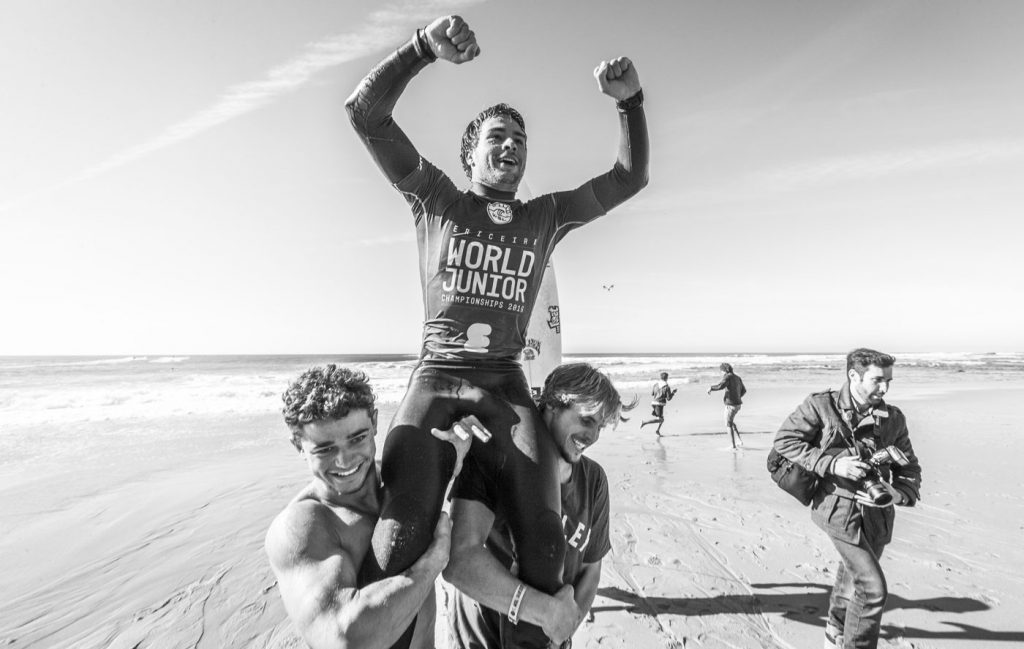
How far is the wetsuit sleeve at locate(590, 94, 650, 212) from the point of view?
235 centimetres

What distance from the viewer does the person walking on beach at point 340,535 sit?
1.52 m

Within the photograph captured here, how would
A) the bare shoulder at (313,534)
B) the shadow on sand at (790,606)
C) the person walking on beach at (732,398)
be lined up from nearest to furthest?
the bare shoulder at (313,534), the shadow on sand at (790,606), the person walking on beach at (732,398)

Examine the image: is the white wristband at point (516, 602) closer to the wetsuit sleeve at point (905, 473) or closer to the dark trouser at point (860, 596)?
the dark trouser at point (860, 596)

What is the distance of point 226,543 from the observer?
5.99m

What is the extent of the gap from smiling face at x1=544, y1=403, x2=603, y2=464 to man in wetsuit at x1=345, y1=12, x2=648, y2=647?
0.10 metres

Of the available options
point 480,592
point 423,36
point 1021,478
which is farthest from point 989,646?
point 1021,478

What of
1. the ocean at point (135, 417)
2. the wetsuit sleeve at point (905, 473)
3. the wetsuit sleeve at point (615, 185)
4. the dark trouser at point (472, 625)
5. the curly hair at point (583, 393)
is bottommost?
the ocean at point (135, 417)

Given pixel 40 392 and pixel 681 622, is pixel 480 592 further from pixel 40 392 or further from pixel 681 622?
pixel 40 392

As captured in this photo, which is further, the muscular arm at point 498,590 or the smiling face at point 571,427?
the smiling face at point 571,427

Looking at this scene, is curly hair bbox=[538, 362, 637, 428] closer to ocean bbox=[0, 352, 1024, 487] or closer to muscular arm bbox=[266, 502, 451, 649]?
muscular arm bbox=[266, 502, 451, 649]

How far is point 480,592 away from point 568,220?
1819 millimetres

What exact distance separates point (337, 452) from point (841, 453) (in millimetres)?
3715

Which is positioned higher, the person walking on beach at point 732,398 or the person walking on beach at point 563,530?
the person walking on beach at point 563,530

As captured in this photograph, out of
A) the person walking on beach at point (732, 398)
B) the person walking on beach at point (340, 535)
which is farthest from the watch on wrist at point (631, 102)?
the person walking on beach at point (732, 398)
